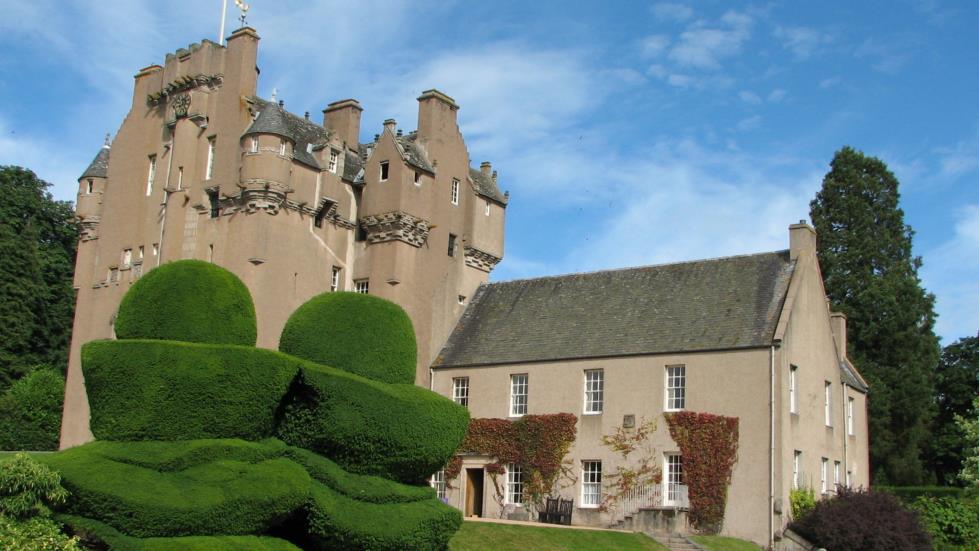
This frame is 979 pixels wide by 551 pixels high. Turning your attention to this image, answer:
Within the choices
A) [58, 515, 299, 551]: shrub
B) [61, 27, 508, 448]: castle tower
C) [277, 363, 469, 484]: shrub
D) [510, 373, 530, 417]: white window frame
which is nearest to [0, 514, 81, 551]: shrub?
[58, 515, 299, 551]: shrub

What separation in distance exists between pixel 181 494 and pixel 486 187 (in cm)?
2675

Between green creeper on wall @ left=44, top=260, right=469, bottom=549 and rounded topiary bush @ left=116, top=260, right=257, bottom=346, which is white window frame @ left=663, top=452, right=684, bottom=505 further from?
rounded topiary bush @ left=116, top=260, right=257, bottom=346

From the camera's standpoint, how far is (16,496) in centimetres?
1680

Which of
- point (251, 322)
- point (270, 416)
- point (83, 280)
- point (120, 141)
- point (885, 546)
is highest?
point (120, 141)

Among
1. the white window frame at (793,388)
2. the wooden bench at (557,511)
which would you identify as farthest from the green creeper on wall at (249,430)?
the white window frame at (793,388)

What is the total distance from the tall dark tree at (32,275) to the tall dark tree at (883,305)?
3726 centimetres

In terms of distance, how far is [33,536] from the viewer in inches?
662

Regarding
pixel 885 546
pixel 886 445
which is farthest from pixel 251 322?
pixel 886 445

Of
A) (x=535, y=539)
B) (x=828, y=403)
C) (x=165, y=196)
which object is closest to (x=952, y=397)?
(x=828, y=403)

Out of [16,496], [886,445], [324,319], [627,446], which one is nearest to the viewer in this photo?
[16,496]

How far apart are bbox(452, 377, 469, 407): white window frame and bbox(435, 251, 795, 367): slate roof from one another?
62 cm

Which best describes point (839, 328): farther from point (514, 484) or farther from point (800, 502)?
point (514, 484)

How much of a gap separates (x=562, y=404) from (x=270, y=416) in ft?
54.6

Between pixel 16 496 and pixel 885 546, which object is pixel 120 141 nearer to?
Result: pixel 16 496
